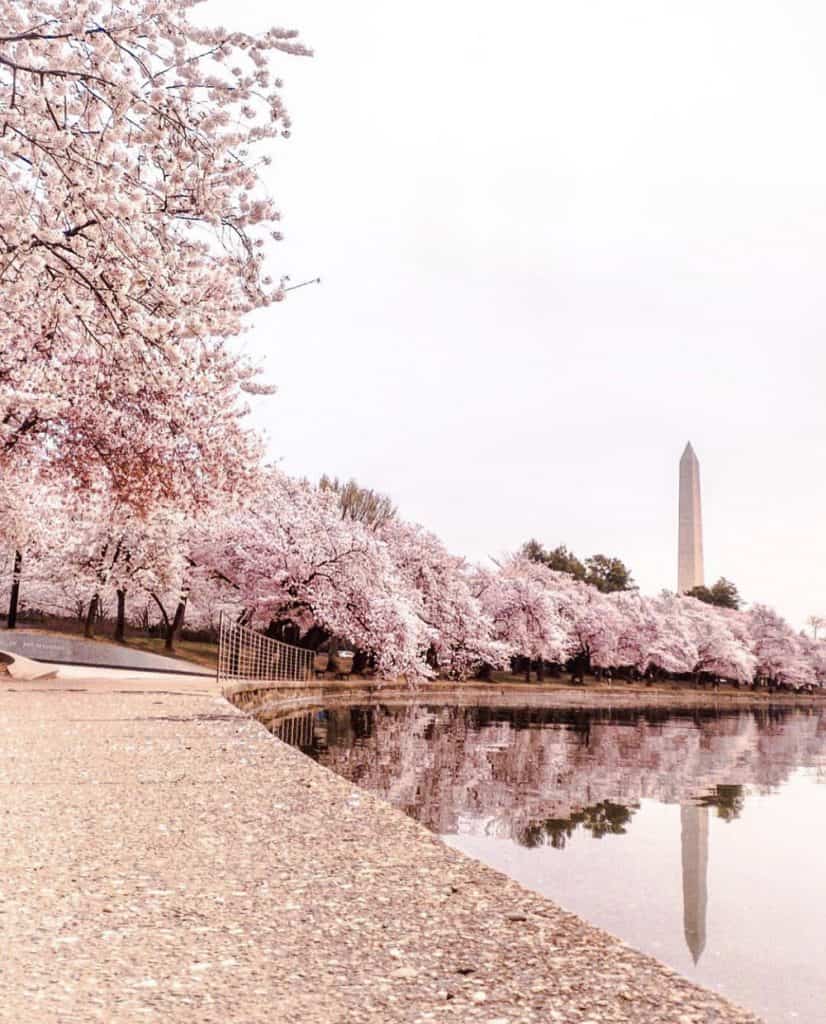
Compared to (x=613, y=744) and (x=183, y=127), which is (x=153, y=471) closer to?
(x=183, y=127)

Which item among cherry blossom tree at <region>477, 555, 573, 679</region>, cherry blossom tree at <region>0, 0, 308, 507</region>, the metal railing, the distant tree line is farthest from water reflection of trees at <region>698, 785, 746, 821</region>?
the distant tree line

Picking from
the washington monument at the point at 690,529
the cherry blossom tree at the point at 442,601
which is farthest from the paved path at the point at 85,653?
the washington monument at the point at 690,529

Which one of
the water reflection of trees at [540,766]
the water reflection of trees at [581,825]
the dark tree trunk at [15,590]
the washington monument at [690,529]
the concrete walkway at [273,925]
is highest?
the washington monument at [690,529]

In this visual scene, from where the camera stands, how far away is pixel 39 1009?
286 centimetres

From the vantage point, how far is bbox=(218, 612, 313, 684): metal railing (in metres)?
23.7

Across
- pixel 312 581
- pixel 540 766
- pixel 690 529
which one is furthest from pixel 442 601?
pixel 690 529

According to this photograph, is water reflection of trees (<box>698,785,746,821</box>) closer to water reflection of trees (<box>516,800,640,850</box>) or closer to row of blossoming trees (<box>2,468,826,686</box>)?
water reflection of trees (<box>516,800,640,850</box>)

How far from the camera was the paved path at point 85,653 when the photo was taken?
35.5 metres

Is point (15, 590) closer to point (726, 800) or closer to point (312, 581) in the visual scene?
point (312, 581)

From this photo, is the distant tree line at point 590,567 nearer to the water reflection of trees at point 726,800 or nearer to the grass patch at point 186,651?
the grass patch at point 186,651

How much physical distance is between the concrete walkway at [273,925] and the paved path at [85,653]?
29274 millimetres

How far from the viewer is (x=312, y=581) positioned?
3173 centimetres

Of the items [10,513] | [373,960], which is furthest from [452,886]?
[10,513]

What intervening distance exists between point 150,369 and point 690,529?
108 m
